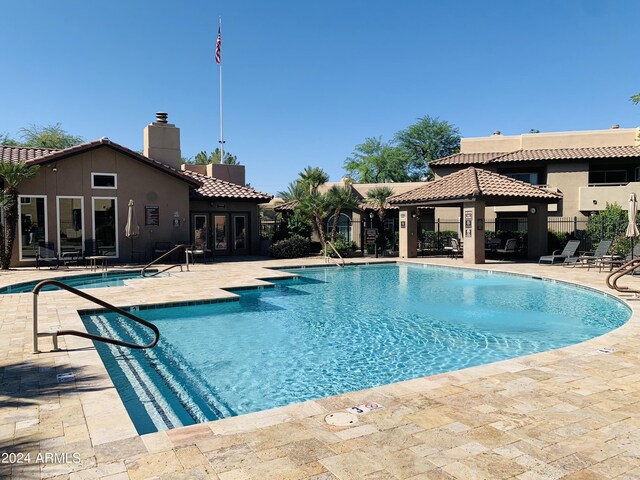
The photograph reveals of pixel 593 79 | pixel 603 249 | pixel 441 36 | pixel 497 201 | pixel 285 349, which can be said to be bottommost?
pixel 285 349

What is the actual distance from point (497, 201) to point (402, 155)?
117ft

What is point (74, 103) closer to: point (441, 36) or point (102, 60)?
point (102, 60)

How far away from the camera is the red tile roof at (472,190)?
20.9 metres

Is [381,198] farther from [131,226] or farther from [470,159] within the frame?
[131,226]

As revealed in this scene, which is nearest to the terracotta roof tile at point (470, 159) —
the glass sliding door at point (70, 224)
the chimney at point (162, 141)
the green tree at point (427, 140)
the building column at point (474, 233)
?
the building column at point (474, 233)

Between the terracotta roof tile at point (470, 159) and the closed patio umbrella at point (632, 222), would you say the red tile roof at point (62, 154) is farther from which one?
the closed patio umbrella at point (632, 222)

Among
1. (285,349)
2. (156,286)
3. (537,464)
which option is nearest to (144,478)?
(537,464)

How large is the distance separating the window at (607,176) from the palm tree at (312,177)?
1783 cm

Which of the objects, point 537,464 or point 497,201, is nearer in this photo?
point 537,464

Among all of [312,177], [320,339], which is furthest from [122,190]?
[320,339]

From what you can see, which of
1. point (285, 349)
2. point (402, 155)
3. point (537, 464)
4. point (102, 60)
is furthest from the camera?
point (402, 155)

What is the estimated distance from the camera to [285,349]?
8.20 metres

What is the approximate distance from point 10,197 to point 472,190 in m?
18.7

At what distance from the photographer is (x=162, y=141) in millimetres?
24719
